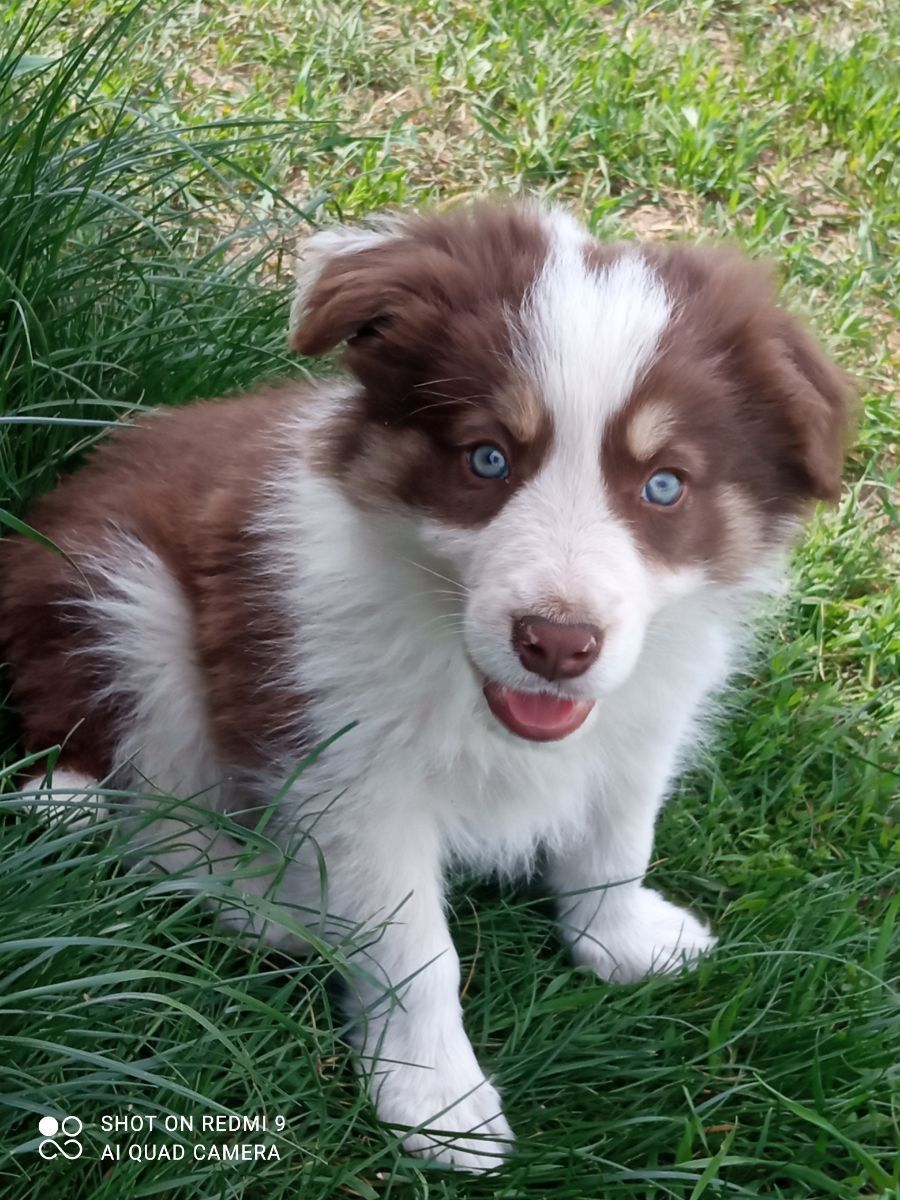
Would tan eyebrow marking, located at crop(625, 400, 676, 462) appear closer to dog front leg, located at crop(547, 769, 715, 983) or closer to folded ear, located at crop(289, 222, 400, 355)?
folded ear, located at crop(289, 222, 400, 355)

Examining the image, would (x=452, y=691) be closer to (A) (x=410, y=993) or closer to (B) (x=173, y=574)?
(A) (x=410, y=993)

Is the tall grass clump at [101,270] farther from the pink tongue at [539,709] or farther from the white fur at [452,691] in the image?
the pink tongue at [539,709]

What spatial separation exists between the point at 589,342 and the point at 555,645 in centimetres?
54

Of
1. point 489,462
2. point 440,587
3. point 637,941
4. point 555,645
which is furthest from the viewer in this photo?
point 637,941

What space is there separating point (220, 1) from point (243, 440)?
11.8 feet

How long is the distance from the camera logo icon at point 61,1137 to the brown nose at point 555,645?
1149mm

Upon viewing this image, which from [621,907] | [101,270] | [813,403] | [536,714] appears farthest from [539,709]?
[101,270]

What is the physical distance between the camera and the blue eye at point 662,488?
7.49 feet

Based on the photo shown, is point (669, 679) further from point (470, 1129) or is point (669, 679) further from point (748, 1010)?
point (470, 1129)

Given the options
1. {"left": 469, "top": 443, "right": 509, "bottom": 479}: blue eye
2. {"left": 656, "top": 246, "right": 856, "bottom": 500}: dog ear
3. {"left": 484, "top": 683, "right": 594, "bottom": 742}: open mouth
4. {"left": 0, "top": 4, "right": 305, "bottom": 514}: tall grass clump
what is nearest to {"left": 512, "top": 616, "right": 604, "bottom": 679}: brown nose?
{"left": 484, "top": 683, "right": 594, "bottom": 742}: open mouth

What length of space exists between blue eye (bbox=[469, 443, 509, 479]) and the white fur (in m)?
0.08

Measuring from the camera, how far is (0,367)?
10.5ft

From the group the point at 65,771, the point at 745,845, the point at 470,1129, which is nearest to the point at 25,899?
the point at 65,771

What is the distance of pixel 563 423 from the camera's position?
2189 millimetres
